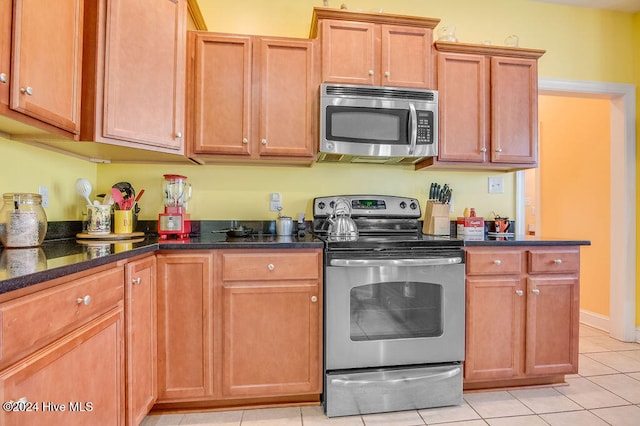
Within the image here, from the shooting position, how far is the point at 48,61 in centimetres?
130

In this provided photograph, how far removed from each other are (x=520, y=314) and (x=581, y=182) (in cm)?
203

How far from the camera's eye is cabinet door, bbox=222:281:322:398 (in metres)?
1.71

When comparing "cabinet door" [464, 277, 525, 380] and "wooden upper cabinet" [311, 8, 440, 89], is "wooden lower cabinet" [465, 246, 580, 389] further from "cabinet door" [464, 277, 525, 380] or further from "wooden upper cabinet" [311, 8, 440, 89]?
"wooden upper cabinet" [311, 8, 440, 89]

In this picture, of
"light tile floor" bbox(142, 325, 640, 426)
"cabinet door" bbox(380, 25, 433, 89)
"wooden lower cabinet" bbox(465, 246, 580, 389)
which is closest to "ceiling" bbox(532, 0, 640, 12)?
"cabinet door" bbox(380, 25, 433, 89)

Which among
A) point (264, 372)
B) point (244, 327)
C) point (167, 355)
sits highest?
point (244, 327)

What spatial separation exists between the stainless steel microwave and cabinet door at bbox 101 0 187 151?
2.74ft

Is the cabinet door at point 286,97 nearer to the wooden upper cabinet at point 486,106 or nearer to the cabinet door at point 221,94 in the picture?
the cabinet door at point 221,94

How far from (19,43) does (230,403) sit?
1814 mm

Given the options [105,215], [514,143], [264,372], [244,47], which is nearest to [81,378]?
[264,372]

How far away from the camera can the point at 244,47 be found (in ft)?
6.56

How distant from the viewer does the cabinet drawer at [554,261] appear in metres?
1.94

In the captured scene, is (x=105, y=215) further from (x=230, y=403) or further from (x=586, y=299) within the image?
(x=586, y=299)

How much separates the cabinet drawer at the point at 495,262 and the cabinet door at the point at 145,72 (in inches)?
70.8

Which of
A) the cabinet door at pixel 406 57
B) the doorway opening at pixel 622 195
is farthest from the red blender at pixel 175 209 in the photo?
the doorway opening at pixel 622 195
